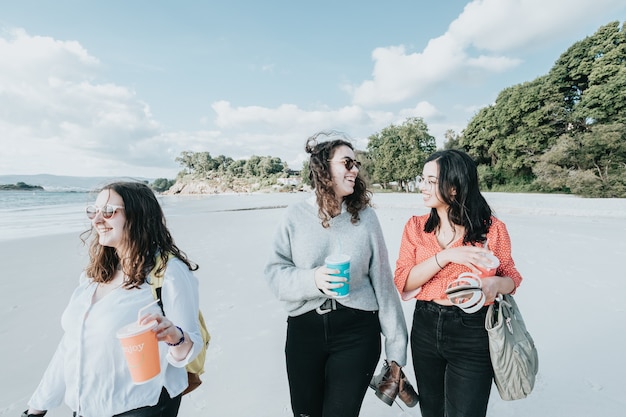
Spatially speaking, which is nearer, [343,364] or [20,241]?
[343,364]

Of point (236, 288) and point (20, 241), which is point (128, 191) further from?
point (20, 241)

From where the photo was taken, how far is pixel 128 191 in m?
1.57

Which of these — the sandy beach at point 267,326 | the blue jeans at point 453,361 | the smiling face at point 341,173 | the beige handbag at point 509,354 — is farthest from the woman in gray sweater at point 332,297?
the sandy beach at point 267,326

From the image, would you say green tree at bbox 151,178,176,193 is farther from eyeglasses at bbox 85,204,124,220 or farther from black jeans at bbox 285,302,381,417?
black jeans at bbox 285,302,381,417

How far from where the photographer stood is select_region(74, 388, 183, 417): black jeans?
138 centimetres

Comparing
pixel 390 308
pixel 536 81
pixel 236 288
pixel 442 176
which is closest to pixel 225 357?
pixel 236 288

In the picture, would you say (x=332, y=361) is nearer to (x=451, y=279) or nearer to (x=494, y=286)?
(x=451, y=279)

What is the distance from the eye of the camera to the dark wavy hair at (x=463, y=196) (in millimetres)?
1778

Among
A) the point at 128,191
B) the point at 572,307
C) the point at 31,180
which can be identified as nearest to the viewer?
→ the point at 128,191

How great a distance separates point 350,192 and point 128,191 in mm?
1142

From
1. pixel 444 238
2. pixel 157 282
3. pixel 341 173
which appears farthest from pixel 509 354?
pixel 157 282

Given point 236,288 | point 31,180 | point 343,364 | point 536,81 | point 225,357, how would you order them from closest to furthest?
point 343,364
point 225,357
point 236,288
point 536,81
point 31,180

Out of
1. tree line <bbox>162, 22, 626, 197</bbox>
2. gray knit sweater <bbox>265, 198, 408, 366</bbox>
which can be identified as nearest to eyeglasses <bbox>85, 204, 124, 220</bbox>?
gray knit sweater <bbox>265, 198, 408, 366</bbox>

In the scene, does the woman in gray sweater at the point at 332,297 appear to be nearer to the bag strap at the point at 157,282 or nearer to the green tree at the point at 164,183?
the bag strap at the point at 157,282
